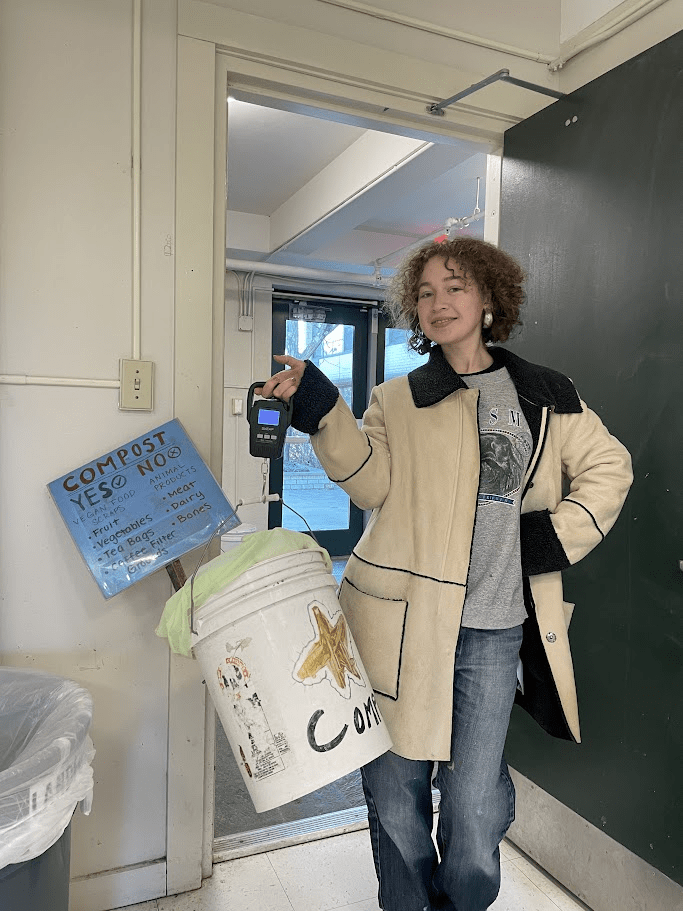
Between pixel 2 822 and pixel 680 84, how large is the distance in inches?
76.9

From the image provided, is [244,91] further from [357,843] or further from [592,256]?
[357,843]

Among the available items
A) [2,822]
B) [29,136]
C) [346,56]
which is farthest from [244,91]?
[2,822]

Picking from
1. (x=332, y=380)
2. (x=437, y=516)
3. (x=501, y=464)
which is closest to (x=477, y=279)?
(x=501, y=464)

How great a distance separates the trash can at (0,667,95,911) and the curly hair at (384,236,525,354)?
107cm

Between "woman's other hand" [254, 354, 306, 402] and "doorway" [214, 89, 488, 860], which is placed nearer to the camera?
"woman's other hand" [254, 354, 306, 402]

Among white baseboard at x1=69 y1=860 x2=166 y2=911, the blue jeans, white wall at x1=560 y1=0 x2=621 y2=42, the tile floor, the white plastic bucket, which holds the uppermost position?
white wall at x1=560 y1=0 x2=621 y2=42

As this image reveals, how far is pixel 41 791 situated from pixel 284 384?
31.4 inches

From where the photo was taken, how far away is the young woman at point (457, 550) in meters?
1.34

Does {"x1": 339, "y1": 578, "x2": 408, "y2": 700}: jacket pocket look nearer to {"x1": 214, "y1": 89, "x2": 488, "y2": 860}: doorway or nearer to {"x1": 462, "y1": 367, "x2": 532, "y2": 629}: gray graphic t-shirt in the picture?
{"x1": 462, "y1": 367, "x2": 532, "y2": 629}: gray graphic t-shirt

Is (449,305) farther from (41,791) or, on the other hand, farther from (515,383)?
(41,791)

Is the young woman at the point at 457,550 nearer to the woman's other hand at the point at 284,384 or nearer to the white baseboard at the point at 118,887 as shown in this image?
the woman's other hand at the point at 284,384

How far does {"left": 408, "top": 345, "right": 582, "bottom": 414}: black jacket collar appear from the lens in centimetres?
140

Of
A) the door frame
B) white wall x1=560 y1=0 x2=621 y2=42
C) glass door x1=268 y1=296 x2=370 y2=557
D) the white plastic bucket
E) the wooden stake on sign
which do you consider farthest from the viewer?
glass door x1=268 y1=296 x2=370 y2=557

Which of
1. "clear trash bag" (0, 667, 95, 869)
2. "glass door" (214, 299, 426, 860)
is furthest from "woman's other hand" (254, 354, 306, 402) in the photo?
"glass door" (214, 299, 426, 860)
